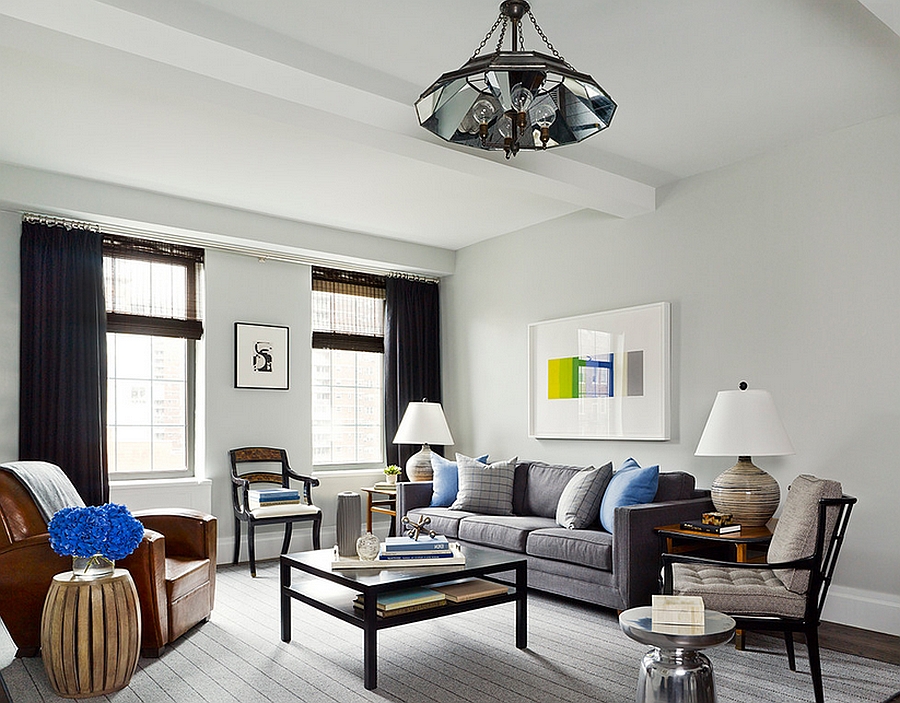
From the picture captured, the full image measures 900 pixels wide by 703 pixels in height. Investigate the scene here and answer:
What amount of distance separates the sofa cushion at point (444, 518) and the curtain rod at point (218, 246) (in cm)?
232

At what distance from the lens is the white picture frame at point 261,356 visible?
6078 millimetres

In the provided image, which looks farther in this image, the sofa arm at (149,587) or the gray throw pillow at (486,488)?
the gray throw pillow at (486,488)

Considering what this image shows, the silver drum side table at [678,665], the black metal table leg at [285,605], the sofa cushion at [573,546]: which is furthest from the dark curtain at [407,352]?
the silver drum side table at [678,665]

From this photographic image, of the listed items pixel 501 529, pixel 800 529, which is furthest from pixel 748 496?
pixel 501 529

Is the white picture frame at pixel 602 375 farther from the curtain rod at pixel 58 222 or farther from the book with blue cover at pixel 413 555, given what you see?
the curtain rod at pixel 58 222

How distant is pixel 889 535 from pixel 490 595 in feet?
7.03

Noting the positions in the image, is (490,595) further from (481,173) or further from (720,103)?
(720,103)

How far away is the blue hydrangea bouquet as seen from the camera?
3072 millimetres

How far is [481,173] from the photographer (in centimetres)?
455

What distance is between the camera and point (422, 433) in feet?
21.0

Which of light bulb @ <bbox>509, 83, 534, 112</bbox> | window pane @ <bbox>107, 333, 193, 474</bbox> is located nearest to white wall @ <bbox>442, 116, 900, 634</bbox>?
light bulb @ <bbox>509, 83, 534, 112</bbox>

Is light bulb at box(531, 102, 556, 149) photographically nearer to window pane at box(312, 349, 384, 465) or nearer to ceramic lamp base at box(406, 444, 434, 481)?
ceramic lamp base at box(406, 444, 434, 481)

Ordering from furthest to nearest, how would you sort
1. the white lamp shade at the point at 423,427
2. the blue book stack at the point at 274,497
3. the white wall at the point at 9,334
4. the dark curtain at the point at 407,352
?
the dark curtain at the point at 407,352
the white lamp shade at the point at 423,427
the blue book stack at the point at 274,497
the white wall at the point at 9,334

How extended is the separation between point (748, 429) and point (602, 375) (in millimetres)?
1690
